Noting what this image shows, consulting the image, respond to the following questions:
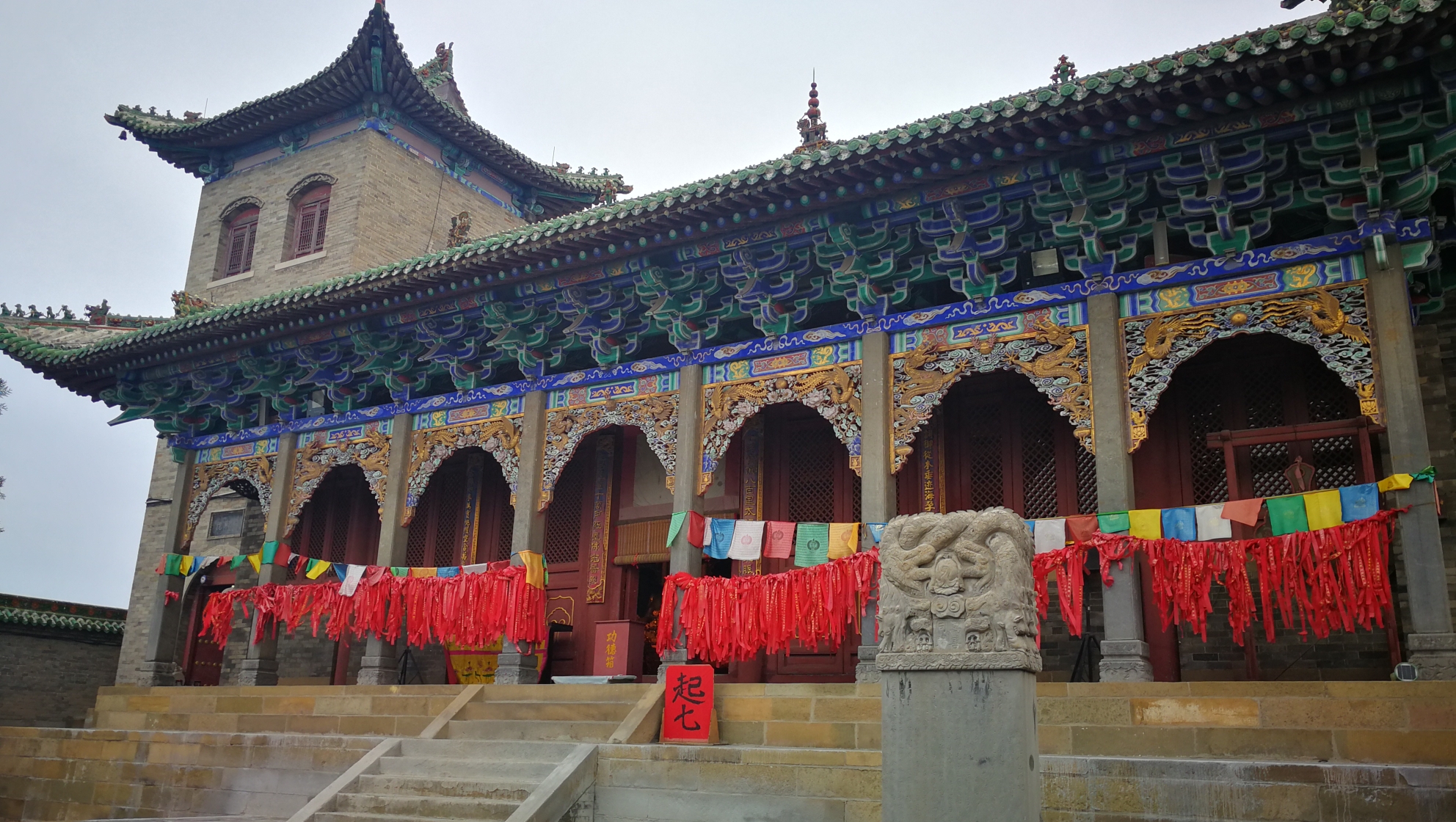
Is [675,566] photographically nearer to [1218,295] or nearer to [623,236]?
[623,236]

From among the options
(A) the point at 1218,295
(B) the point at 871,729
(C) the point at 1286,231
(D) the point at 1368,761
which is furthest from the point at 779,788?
(C) the point at 1286,231

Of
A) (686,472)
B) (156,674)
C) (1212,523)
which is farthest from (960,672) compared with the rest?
(156,674)

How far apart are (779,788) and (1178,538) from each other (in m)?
4.01

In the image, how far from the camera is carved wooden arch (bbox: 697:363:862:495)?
1111cm

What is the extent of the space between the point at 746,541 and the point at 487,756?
3249 mm

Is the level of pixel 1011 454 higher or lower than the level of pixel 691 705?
higher

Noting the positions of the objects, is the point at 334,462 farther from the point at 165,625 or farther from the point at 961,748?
the point at 961,748

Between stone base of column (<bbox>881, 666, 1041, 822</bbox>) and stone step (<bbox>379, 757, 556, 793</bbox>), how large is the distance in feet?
12.6

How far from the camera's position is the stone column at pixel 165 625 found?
47.8ft

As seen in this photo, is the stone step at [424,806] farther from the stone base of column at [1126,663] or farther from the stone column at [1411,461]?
the stone column at [1411,461]

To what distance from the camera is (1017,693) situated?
5.27 metres

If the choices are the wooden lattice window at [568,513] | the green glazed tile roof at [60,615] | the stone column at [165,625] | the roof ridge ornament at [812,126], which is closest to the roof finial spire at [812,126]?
the roof ridge ornament at [812,126]

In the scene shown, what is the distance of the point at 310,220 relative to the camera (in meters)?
21.2

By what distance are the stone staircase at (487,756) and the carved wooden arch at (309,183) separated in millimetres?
12725
